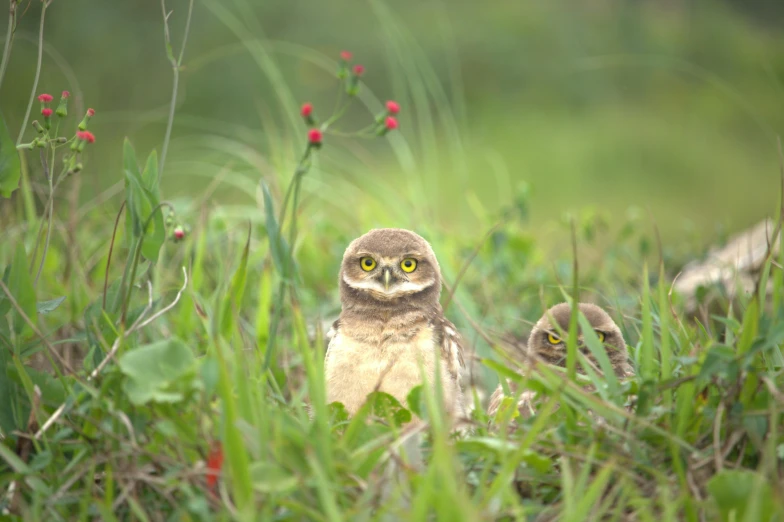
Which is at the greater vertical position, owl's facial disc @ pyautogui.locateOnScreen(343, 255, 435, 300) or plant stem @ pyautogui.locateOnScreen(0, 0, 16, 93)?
plant stem @ pyautogui.locateOnScreen(0, 0, 16, 93)

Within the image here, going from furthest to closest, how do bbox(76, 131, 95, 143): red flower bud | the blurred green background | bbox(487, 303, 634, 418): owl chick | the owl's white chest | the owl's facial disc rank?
the blurred green background
the owl's facial disc
bbox(487, 303, 634, 418): owl chick
the owl's white chest
bbox(76, 131, 95, 143): red flower bud

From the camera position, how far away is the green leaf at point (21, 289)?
243 centimetres

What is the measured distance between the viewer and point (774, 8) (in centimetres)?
907

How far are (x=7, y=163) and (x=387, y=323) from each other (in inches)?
57.6

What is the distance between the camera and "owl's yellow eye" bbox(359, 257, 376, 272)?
3396 mm

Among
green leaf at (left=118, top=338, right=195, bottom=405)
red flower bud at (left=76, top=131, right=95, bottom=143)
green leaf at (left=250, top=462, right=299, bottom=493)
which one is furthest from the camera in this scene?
red flower bud at (left=76, top=131, right=95, bottom=143)

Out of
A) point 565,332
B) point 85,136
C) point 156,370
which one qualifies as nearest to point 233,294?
point 156,370

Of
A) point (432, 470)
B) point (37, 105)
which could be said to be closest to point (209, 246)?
point (37, 105)

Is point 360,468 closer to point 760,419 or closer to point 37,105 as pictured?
point 760,419

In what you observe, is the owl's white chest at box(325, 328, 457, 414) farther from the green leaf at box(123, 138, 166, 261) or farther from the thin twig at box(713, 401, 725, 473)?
the thin twig at box(713, 401, 725, 473)

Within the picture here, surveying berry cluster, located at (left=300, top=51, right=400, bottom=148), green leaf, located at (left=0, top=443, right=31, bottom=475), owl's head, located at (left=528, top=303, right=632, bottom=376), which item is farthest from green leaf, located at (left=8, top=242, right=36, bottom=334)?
owl's head, located at (left=528, top=303, right=632, bottom=376)

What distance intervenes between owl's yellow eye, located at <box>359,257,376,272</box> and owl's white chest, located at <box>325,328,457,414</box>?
0.29 m

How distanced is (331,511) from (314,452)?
24 cm

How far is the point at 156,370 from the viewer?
2.04 m
